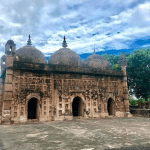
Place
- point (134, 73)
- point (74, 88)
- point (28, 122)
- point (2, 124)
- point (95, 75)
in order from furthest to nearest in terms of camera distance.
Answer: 1. point (134, 73)
2. point (95, 75)
3. point (74, 88)
4. point (28, 122)
5. point (2, 124)

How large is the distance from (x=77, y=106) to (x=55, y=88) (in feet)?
10.4

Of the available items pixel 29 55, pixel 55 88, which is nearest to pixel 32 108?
pixel 55 88

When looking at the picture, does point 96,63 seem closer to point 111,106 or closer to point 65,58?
point 65,58

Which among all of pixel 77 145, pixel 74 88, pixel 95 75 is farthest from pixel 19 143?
pixel 95 75

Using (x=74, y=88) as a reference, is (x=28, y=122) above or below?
below

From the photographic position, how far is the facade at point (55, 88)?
1166 cm

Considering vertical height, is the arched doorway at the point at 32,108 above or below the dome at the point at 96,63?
below

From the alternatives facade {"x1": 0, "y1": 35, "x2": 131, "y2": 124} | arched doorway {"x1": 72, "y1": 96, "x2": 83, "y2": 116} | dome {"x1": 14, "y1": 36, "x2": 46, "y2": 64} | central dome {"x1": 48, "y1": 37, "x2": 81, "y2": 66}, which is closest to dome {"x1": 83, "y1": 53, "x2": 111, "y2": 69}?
facade {"x1": 0, "y1": 35, "x2": 131, "y2": 124}

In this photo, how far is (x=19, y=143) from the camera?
18.9 feet

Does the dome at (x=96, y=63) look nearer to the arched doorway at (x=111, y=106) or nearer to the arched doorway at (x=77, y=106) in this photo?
the arched doorway at (x=111, y=106)

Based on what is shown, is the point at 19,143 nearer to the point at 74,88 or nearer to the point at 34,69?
the point at 34,69

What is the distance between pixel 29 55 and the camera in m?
14.5

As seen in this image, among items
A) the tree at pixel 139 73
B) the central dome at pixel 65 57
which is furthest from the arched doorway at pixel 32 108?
the tree at pixel 139 73

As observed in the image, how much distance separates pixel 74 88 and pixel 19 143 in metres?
8.57
